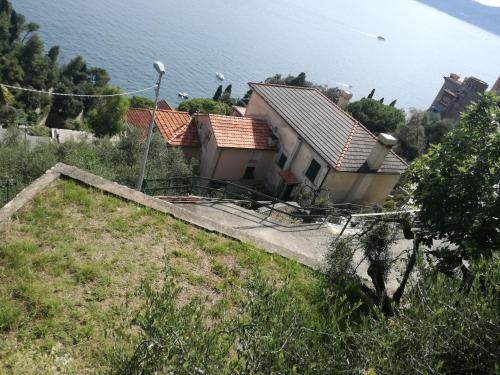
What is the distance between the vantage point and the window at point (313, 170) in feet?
72.2

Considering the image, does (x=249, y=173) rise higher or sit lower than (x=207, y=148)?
lower

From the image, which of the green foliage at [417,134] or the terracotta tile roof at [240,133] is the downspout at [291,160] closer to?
the terracotta tile roof at [240,133]

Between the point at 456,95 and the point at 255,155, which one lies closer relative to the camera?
the point at 255,155

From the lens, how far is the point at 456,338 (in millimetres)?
3514

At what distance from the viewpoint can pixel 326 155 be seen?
70.9ft

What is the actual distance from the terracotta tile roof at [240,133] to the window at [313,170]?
296cm

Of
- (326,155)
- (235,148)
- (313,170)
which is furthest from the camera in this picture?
(235,148)

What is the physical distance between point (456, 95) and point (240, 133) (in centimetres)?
6316

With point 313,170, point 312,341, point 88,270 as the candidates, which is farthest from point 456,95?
point 312,341

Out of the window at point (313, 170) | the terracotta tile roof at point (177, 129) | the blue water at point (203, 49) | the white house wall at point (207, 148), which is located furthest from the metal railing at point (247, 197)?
the blue water at point (203, 49)

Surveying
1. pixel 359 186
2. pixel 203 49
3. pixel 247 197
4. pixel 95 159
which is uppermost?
pixel 247 197

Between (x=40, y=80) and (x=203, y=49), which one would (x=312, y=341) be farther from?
(x=203, y=49)

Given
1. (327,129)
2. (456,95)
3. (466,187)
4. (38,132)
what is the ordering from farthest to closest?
(456,95)
(38,132)
(327,129)
(466,187)

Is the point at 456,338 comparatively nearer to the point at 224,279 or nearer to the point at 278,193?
the point at 224,279
